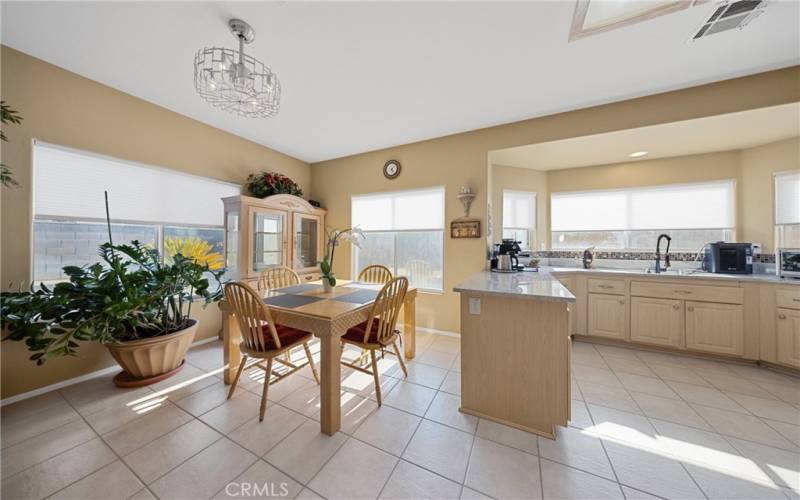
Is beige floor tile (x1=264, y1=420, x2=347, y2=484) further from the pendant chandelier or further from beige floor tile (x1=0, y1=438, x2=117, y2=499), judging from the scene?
the pendant chandelier

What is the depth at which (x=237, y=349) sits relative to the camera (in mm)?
2271

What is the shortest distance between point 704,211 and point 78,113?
260 inches

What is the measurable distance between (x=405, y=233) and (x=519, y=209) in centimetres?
172

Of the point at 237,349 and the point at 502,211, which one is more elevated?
the point at 502,211

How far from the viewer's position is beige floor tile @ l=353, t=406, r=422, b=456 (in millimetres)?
1584

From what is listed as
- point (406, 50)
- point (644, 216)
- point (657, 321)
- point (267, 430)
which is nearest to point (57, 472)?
point (267, 430)

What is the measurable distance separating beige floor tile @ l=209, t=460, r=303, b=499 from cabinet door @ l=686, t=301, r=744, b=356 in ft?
12.6

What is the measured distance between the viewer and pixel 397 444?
1.58 metres

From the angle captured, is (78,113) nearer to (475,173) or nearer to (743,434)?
(475,173)

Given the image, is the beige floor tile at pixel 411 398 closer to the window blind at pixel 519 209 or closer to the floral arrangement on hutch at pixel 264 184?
the window blind at pixel 519 209

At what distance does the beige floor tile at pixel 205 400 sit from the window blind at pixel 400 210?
8.74 feet

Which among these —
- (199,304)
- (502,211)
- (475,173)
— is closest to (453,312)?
(502,211)

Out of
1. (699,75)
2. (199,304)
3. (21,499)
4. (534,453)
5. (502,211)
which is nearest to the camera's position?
(21,499)

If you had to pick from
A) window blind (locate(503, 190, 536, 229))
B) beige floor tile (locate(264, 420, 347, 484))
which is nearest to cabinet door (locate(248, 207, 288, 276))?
beige floor tile (locate(264, 420, 347, 484))
